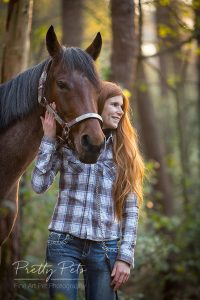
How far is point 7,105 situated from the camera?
3.92 m

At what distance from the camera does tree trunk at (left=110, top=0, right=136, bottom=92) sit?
21.7 feet

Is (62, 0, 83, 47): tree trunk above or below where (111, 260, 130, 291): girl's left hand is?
above

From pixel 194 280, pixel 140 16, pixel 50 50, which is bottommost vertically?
pixel 194 280

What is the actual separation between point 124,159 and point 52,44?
3.47ft

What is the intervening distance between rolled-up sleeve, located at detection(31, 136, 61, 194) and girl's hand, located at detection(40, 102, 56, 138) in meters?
0.05

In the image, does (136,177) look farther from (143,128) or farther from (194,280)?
(143,128)

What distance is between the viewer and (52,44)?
3754 millimetres

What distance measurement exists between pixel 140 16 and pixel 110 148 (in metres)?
3.42

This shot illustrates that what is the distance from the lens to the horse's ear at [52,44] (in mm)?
3703

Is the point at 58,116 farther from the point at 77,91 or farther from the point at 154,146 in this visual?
the point at 154,146

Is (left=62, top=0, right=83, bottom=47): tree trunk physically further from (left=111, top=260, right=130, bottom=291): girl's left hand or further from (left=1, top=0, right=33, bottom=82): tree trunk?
(left=111, top=260, right=130, bottom=291): girl's left hand

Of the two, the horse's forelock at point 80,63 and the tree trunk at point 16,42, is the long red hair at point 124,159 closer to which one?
the horse's forelock at point 80,63

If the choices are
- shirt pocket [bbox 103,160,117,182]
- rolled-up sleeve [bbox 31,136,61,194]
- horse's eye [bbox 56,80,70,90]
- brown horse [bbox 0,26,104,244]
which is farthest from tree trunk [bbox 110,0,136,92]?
rolled-up sleeve [bbox 31,136,61,194]

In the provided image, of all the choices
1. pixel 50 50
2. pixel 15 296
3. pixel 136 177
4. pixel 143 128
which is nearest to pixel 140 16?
pixel 50 50
